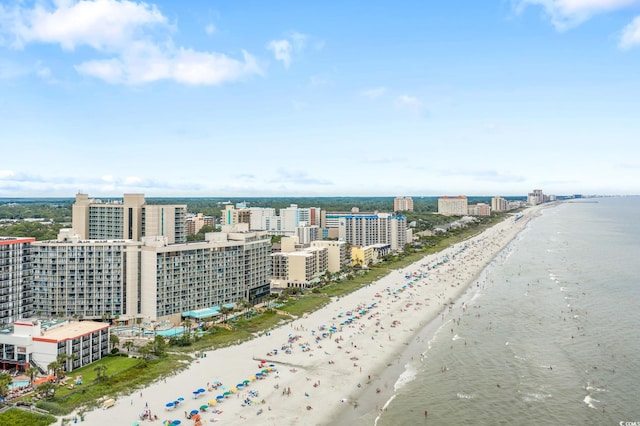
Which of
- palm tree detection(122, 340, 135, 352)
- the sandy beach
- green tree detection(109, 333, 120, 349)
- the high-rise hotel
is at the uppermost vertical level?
the high-rise hotel

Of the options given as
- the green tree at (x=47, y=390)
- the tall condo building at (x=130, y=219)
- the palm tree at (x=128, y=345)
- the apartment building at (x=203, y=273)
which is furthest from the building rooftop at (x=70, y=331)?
the tall condo building at (x=130, y=219)

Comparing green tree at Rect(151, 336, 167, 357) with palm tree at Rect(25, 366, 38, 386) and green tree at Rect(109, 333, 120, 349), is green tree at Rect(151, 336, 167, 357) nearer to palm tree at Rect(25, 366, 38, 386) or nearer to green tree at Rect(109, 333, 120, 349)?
green tree at Rect(109, 333, 120, 349)

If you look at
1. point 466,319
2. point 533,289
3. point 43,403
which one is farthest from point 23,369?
point 533,289

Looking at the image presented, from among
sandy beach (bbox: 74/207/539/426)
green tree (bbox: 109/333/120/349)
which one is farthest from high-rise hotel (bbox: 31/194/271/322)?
sandy beach (bbox: 74/207/539/426)

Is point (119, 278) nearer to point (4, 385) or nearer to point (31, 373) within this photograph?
point (31, 373)

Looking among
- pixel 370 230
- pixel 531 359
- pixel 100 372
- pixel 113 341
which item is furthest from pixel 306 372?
pixel 370 230

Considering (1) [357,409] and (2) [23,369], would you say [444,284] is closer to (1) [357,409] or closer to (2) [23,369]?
(1) [357,409]

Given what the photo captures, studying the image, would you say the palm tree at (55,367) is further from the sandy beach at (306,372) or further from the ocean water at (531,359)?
the ocean water at (531,359)
